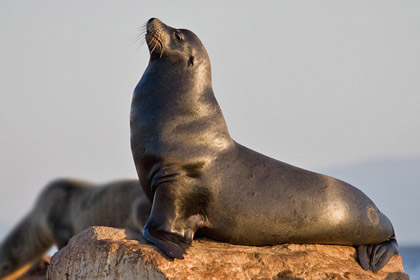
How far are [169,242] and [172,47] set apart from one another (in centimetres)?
201

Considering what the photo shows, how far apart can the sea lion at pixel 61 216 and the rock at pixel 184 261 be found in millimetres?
7187

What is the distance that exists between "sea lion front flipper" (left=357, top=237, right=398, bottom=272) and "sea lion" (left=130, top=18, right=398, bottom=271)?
2 centimetres

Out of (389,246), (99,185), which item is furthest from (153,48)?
(99,185)

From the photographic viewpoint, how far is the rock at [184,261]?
6.45m

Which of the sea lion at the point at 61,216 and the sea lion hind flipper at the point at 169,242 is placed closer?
the sea lion hind flipper at the point at 169,242

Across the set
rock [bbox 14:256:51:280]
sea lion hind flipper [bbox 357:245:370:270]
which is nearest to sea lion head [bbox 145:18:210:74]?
sea lion hind flipper [bbox 357:245:370:270]

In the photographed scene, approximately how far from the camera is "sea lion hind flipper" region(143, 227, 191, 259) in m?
6.54

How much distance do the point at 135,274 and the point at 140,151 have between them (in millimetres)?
1339

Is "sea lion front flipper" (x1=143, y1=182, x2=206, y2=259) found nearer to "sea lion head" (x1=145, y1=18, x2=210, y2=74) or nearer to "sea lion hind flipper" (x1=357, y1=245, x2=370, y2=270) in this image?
"sea lion head" (x1=145, y1=18, x2=210, y2=74)

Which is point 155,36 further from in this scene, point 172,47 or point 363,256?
point 363,256

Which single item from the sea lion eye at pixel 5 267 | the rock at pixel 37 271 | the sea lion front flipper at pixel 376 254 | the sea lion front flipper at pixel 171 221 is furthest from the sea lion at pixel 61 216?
the sea lion front flipper at pixel 171 221

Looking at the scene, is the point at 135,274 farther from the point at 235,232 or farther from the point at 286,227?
the point at 286,227

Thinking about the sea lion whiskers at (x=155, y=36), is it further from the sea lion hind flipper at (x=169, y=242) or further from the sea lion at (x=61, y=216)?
the sea lion at (x=61, y=216)

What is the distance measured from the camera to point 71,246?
6.82 m
